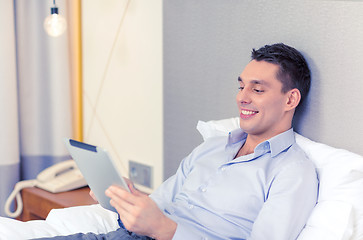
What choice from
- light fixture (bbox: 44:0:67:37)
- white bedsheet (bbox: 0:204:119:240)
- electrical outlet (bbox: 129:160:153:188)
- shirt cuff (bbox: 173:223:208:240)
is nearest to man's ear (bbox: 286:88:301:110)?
shirt cuff (bbox: 173:223:208:240)

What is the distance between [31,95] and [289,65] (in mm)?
1638

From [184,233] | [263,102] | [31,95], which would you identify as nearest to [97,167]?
[184,233]

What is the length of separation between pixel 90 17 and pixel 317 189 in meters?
1.71

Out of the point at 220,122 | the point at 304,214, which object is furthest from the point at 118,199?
the point at 220,122

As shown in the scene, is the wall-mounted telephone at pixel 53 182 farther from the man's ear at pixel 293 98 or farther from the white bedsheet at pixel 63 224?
the man's ear at pixel 293 98

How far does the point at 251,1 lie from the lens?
164 centimetres

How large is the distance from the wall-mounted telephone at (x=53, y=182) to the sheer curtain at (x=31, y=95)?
3.6 inches

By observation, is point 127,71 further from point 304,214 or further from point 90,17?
point 304,214

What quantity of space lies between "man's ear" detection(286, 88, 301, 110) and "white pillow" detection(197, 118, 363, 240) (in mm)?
157

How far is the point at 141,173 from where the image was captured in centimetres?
229

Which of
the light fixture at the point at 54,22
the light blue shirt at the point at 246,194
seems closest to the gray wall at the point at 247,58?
the light blue shirt at the point at 246,194

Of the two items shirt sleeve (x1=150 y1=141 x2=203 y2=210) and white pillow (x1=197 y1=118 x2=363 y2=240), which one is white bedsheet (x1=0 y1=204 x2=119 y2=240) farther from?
white pillow (x1=197 y1=118 x2=363 y2=240)

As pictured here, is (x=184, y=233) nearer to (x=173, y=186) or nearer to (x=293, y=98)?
(x=173, y=186)

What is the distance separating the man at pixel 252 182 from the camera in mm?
1187
